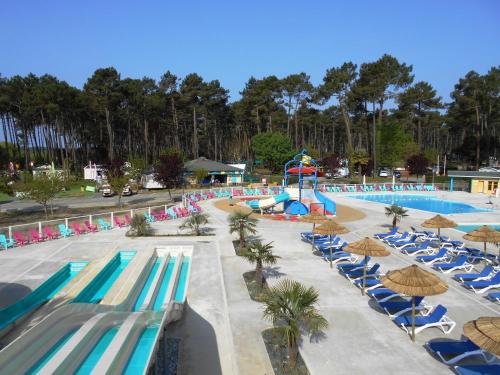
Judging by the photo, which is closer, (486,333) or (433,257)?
(486,333)

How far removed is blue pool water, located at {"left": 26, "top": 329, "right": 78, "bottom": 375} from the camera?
19.1 ft

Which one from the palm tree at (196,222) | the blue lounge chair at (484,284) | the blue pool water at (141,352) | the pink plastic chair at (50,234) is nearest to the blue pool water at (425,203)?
the blue lounge chair at (484,284)

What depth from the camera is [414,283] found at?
26.2 feet

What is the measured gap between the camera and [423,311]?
9648mm

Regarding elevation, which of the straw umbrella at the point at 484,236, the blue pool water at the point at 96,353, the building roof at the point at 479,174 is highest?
the building roof at the point at 479,174

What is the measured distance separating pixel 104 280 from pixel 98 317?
5.09 metres

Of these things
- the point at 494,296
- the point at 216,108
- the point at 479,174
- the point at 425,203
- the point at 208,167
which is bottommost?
the point at 425,203

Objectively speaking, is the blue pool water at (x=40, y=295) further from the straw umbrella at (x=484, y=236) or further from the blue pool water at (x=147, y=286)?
the straw umbrella at (x=484, y=236)

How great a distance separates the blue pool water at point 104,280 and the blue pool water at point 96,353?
3208 millimetres

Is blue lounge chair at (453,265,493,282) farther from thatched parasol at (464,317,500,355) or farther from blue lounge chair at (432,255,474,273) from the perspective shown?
thatched parasol at (464,317,500,355)

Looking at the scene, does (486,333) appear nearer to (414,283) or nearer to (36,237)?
(414,283)

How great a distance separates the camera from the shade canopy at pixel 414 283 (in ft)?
25.9

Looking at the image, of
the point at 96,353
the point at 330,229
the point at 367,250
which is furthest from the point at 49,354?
the point at 330,229

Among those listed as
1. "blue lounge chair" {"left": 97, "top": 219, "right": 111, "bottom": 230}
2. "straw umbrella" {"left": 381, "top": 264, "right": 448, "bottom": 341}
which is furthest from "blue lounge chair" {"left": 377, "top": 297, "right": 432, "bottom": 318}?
"blue lounge chair" {"left": 97, "top": 219, "right": 111, "bottom": 230}
